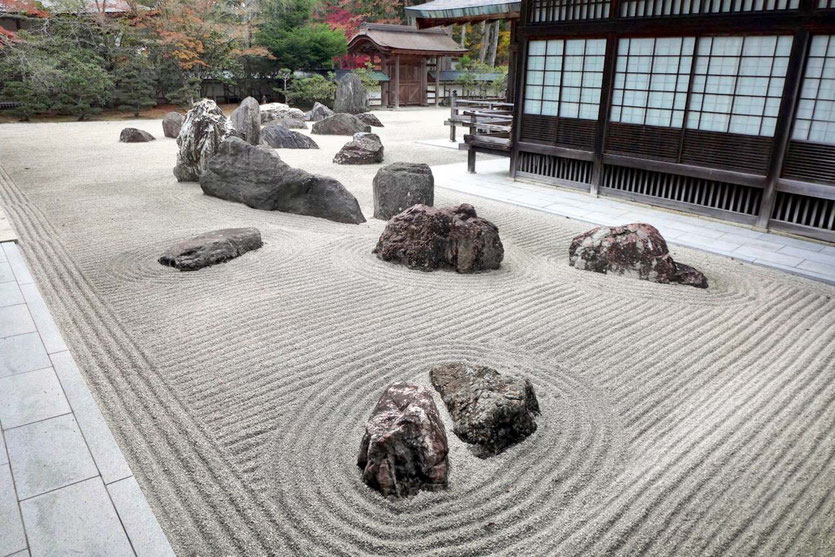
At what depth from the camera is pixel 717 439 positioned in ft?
10.1

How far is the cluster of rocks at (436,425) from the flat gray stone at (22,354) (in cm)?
236

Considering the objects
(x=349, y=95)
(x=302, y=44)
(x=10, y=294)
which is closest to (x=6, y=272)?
(x=10, y=294)

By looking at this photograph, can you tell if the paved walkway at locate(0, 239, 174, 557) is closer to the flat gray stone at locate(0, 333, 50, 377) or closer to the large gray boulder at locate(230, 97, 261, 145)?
the flat gray stone at locate(0, 333, 50, 377)

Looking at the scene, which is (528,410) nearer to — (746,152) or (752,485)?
(752,485)

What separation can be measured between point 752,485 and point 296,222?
5.86 meters

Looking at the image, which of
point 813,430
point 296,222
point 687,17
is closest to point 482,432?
point 813,430

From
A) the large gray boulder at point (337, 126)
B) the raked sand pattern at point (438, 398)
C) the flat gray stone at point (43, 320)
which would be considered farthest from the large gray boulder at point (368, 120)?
the flat gray stone at point (43, 320)

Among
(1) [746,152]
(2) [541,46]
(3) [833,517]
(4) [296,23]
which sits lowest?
(3) [833,517]

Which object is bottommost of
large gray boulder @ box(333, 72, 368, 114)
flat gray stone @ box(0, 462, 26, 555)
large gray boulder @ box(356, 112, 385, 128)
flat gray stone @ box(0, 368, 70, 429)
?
flat gray stone @ box(0, 462, 26, 555)

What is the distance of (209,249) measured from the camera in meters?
5.69

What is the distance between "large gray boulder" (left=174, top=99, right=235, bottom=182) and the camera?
937 centimetres

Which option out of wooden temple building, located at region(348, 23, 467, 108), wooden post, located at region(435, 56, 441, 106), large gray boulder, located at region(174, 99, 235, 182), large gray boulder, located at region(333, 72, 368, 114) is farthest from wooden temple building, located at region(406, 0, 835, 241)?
wooden post, located at region(435, 56, 441, 106)

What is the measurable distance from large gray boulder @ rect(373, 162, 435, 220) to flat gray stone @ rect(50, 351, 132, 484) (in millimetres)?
4376

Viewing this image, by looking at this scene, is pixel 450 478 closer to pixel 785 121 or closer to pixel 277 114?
pixel 785 121
